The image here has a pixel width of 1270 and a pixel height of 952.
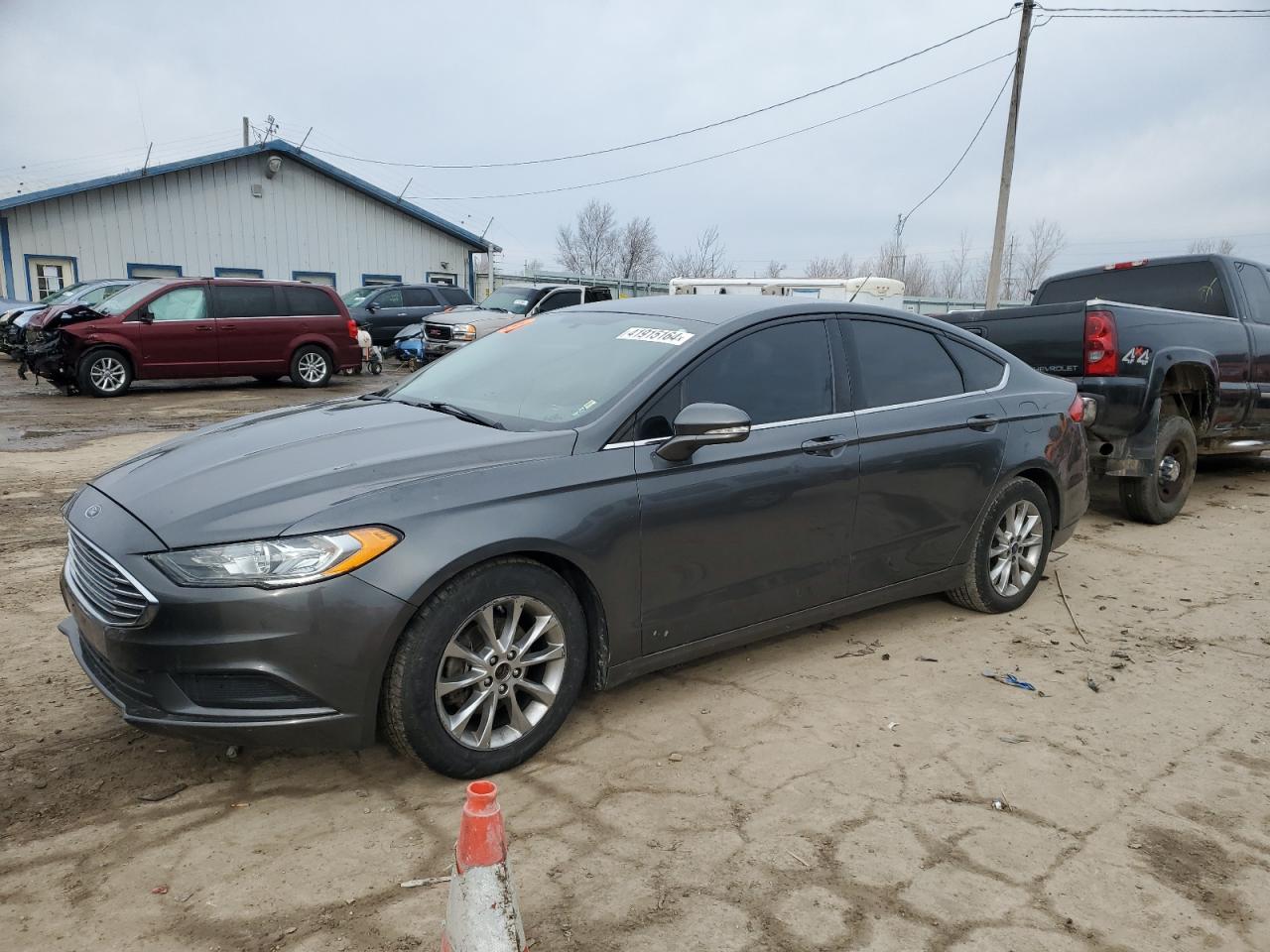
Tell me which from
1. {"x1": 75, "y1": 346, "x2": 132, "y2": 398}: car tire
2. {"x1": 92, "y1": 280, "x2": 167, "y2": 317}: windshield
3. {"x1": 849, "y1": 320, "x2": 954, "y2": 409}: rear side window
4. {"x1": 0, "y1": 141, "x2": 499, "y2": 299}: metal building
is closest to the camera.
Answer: {"x1": 849, "y1": 320, "x2": 954, "y2": 409}: rear side window

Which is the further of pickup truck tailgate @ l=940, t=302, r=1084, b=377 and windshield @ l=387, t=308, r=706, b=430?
pickup truck tailgate @ l=940, t=302, r=1084, b=377

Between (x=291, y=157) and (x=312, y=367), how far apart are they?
1324 cm

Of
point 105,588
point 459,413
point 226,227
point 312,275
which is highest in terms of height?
point 226,227

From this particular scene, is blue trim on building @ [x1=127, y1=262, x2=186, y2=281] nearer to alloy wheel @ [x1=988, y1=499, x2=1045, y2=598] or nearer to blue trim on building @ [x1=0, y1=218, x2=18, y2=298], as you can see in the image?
blue trim on building @ [x1=0, y1=218, x2=18, y2=298]

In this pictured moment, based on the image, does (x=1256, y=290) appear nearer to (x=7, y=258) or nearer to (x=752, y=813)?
(x=752, y=813)

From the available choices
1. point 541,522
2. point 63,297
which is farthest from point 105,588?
point 63,297

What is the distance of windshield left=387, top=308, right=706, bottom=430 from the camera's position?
3.55 metres

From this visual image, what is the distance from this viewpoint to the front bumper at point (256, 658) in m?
2.64

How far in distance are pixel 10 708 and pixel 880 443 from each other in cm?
373

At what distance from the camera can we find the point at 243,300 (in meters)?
14.9

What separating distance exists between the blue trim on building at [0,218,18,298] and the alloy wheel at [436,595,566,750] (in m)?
26.0

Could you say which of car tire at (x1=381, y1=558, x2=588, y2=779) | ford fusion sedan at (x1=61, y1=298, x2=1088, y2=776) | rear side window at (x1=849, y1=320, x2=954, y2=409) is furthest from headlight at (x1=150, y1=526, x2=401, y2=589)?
rear side window at (x1=849, y1=320, x2=954, y2=409)

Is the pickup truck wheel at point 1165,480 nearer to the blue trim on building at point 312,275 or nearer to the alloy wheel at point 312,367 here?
the alloy wheel at point 312,367

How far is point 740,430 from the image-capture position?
11.0 ft
